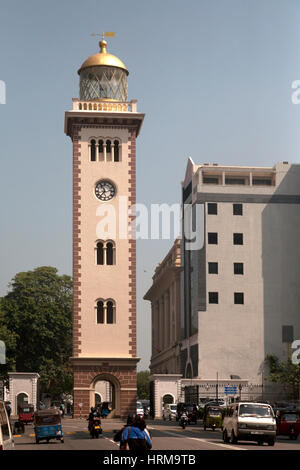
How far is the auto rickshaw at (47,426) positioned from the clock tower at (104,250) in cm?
3028

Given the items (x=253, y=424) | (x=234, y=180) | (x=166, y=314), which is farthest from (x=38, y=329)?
(x=253, y=424)

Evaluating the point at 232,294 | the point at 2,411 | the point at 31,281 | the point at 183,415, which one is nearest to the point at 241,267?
the point at 232,294

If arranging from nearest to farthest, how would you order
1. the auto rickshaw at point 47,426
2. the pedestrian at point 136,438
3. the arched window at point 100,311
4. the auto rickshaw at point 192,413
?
the pedestrian at point 136,438 → the auto rickshaw at point 47,426 → the auto rickshaw at point 192,413 → the arched window at point 100,311

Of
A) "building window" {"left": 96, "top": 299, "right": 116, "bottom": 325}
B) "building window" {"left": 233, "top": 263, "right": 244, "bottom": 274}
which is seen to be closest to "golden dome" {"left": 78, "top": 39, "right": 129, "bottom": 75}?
"building window" {"left": 96, "top": 299, "right": 116, "bottom": 325}

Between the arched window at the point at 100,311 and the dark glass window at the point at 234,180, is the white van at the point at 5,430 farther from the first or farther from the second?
the dark glass window at the point at 234,180

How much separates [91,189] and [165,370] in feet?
196

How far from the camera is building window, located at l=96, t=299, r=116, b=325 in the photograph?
75.1 metres

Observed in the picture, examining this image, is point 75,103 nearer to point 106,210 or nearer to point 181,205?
point 106,210

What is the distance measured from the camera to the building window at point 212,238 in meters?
101

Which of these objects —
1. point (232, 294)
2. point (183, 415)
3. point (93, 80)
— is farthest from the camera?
point (232, 294)

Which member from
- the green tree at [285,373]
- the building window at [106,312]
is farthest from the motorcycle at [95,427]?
the green tree at [285,373]

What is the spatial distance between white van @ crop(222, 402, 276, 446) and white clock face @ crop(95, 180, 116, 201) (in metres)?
38.0

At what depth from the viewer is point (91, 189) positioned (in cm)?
7700

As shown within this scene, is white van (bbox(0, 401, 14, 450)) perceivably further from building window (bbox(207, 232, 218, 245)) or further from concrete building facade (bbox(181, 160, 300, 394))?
building window (bbox(207, 232, 218, 245))
